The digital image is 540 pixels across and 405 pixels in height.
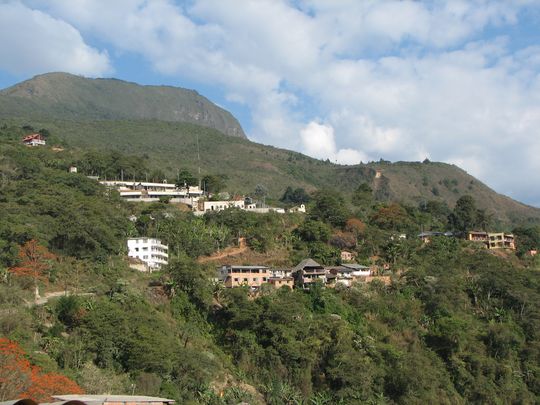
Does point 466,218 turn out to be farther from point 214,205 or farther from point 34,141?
point 34,141

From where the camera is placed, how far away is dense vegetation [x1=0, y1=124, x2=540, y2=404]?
34.3 metres

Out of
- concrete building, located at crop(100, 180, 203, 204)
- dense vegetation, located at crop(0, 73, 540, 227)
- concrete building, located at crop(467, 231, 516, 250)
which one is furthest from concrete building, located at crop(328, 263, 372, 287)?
dense vegetation, located at crop(0, 73, 540, 227)

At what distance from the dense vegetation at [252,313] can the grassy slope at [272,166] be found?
46.6 meters

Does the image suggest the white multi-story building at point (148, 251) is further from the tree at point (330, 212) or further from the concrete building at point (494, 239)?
the concrete building at point (494, 239)

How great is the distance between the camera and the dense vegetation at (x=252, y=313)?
112 ft

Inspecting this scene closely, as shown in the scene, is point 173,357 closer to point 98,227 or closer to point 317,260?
point 98,227

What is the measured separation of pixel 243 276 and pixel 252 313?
23.5ft

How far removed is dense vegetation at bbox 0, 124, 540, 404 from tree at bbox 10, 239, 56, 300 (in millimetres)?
148

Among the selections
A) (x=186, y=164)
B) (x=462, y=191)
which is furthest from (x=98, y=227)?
(x=462, y=191)

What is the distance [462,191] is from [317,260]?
91.7 meters

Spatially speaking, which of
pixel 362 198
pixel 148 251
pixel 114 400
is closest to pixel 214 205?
pixel 148 251

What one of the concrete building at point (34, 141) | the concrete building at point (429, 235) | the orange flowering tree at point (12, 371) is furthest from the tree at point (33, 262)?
the concrete building at point (34, 141)

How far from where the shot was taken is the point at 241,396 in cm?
3625

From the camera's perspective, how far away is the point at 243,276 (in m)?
48.2
